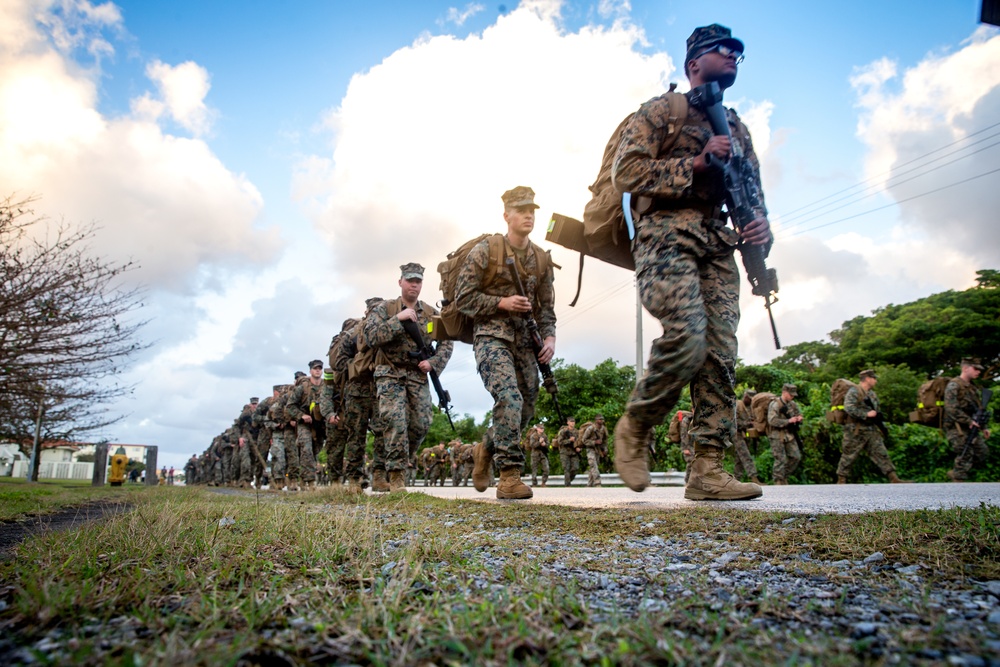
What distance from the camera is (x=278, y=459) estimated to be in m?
14.6

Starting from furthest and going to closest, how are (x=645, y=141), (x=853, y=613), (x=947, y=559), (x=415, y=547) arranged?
(x=645, y=141), (x=415, y=547), (x=947, y=559), (x=853, y=613)

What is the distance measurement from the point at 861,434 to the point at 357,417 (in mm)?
10185

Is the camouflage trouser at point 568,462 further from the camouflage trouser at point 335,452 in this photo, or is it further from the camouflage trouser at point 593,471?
the camouflage trouser at point 335,452

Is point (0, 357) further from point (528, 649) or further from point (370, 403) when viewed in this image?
point (528, 649)

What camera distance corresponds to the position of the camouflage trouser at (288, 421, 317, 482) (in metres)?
12.2

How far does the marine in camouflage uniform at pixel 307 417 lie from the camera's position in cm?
1225

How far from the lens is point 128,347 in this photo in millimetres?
9578

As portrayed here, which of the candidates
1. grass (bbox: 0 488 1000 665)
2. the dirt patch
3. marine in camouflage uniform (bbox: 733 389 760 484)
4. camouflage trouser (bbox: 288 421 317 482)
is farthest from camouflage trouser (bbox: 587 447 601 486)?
grass (bbox: 0 488 1000 665)

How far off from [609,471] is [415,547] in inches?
927

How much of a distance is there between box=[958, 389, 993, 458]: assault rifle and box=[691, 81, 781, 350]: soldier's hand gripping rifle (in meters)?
10.1

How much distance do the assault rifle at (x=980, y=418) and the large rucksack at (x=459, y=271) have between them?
10116mm

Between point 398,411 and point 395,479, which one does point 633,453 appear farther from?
point 395,479

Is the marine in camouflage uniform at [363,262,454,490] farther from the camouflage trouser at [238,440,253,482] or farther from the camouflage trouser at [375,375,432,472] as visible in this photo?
the camouflage trouser at [238,440,253,482]

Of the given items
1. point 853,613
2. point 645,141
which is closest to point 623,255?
point 645,141
